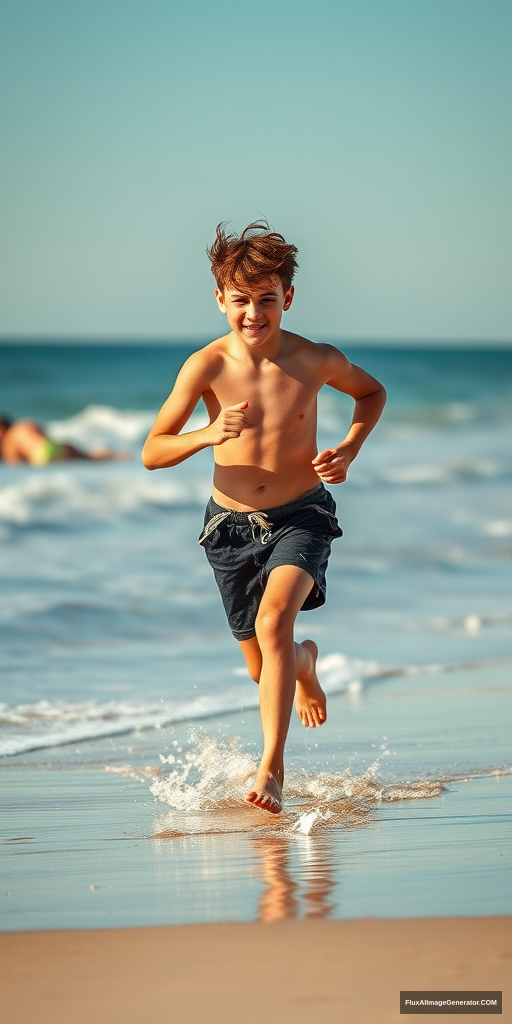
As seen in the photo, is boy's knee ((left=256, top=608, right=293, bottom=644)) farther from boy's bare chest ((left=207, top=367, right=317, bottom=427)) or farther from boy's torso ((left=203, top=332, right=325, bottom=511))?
boy's bare chest ((left=207, top=367, right=317, bottom=427))

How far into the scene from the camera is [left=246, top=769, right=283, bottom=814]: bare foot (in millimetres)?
3884

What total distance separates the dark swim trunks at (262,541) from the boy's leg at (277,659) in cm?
16

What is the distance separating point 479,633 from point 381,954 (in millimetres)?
5447

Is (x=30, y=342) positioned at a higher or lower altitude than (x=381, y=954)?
higher

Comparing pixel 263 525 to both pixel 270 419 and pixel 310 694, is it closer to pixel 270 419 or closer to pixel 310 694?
pixel 270 419

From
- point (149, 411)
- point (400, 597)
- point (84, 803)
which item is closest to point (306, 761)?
point (84, 803)

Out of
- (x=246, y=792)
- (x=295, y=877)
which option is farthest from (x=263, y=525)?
(x=295, y=877)

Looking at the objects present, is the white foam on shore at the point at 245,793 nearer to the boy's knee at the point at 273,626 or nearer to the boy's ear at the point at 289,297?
the boy's knee at the point at 273,626

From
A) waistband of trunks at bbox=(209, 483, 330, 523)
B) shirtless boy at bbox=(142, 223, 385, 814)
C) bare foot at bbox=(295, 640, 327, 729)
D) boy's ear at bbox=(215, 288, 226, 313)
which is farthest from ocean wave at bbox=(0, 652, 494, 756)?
boy's ear at bbox=(215, 288, 226, 313)

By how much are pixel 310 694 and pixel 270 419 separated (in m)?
1.05

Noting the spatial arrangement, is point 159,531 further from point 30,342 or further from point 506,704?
point 30,342

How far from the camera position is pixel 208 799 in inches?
173

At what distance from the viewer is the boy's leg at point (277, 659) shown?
13.4ft

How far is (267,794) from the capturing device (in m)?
3.91
